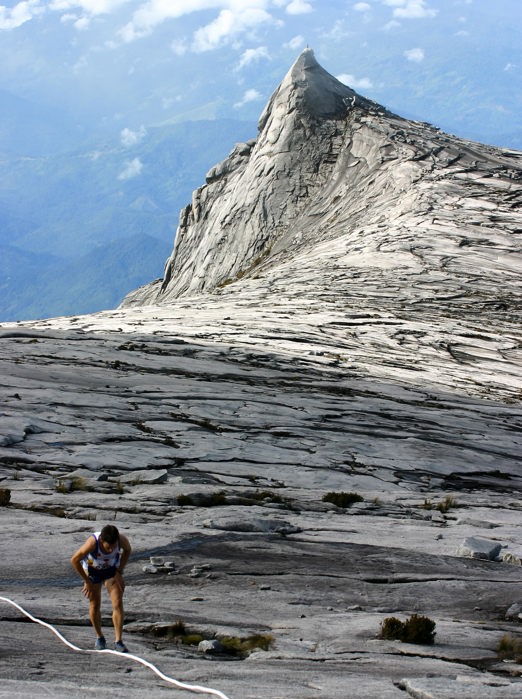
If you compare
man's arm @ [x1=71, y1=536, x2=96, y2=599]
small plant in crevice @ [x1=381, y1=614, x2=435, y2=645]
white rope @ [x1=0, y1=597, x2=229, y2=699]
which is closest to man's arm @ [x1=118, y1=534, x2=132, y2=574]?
man's arm @ [x1=71, y1=536, x2=96, y2=599]

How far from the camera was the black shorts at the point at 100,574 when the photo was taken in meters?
11.3

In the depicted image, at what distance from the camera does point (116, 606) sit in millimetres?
11109

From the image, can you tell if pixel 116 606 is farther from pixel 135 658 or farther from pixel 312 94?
pixel 312 94

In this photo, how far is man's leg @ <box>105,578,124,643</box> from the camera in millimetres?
10992

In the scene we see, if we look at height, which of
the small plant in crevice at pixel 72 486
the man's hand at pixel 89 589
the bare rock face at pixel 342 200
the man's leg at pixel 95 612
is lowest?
the man's leg at pixel 95 612

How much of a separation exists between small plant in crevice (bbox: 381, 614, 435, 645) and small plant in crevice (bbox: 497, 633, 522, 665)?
3.29ft

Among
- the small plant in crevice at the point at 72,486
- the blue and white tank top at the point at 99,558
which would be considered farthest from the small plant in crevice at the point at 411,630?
the small plant in crevice at the point at 72,486

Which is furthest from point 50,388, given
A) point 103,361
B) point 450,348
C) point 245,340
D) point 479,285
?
point 479,285

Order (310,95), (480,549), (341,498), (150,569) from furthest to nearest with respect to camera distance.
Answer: (310,95)
(341,498)
(480,549)
(150,569)

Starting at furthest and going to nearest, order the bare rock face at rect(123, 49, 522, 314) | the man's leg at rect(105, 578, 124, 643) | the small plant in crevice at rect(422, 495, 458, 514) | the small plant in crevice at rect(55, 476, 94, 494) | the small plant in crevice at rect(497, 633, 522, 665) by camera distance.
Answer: the bare rock face at rect(123, 49, 522, 314) < the small plant in crevice at rect(422, 495, 458, 514) < the small plant in crevice at rect(55, 476, 94, 494) < the small plant in crevice at rect(497, 633, 522, 665) < the man's leg at rect(105, 578, 124, 643)

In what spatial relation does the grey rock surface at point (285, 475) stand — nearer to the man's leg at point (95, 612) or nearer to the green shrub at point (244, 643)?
the green shrub at point (244, 643)

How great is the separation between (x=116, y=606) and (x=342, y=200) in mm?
66716

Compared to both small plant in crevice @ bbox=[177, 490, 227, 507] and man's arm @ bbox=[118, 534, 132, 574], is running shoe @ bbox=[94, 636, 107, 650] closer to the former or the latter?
man's arm @ bbox=[118, 534, 132, 574]

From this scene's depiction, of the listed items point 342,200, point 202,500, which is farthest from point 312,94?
point 202,500
